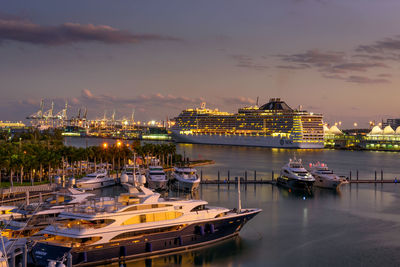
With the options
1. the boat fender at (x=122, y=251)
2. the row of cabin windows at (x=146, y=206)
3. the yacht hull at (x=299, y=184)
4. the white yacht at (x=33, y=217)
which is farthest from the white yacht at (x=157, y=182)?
the boat fender at (x=122, y=251)

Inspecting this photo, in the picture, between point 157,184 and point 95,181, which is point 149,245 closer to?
point 157,184

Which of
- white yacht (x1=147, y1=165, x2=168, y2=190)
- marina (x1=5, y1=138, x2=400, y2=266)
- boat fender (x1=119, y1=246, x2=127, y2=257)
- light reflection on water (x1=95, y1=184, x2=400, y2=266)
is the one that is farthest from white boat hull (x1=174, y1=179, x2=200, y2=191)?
boat fender (x1=119, y1=246, x2=127, y2=257)

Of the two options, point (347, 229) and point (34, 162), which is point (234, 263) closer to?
point (347, 229)

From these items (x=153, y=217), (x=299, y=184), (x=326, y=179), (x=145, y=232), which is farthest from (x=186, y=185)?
(x=145, y=232)

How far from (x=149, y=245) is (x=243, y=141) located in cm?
11234

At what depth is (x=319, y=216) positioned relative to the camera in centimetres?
3275

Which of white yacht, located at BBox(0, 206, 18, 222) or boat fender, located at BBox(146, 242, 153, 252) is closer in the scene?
boat fender, located at BBox(146, 242, 153, 252)

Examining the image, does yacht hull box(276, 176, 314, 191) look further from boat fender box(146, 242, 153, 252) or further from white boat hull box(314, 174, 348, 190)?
boat fender box(146, 242, 153, 252)

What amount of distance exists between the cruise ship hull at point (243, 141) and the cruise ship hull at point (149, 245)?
102 metres

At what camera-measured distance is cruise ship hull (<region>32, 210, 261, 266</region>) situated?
1922 centimetres

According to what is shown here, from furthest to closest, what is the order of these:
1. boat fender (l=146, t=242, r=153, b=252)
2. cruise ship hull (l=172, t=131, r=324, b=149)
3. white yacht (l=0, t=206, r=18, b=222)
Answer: cruise ship hull (l=172, t=131, r=324, b=149)
white yacht (l=0, t=206, r=18, b=222)
boat fender (l=146, t=242, r=153, b=252)

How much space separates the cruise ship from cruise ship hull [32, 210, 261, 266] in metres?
102

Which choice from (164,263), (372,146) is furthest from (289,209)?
(372,146)

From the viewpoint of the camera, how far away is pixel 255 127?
133m
